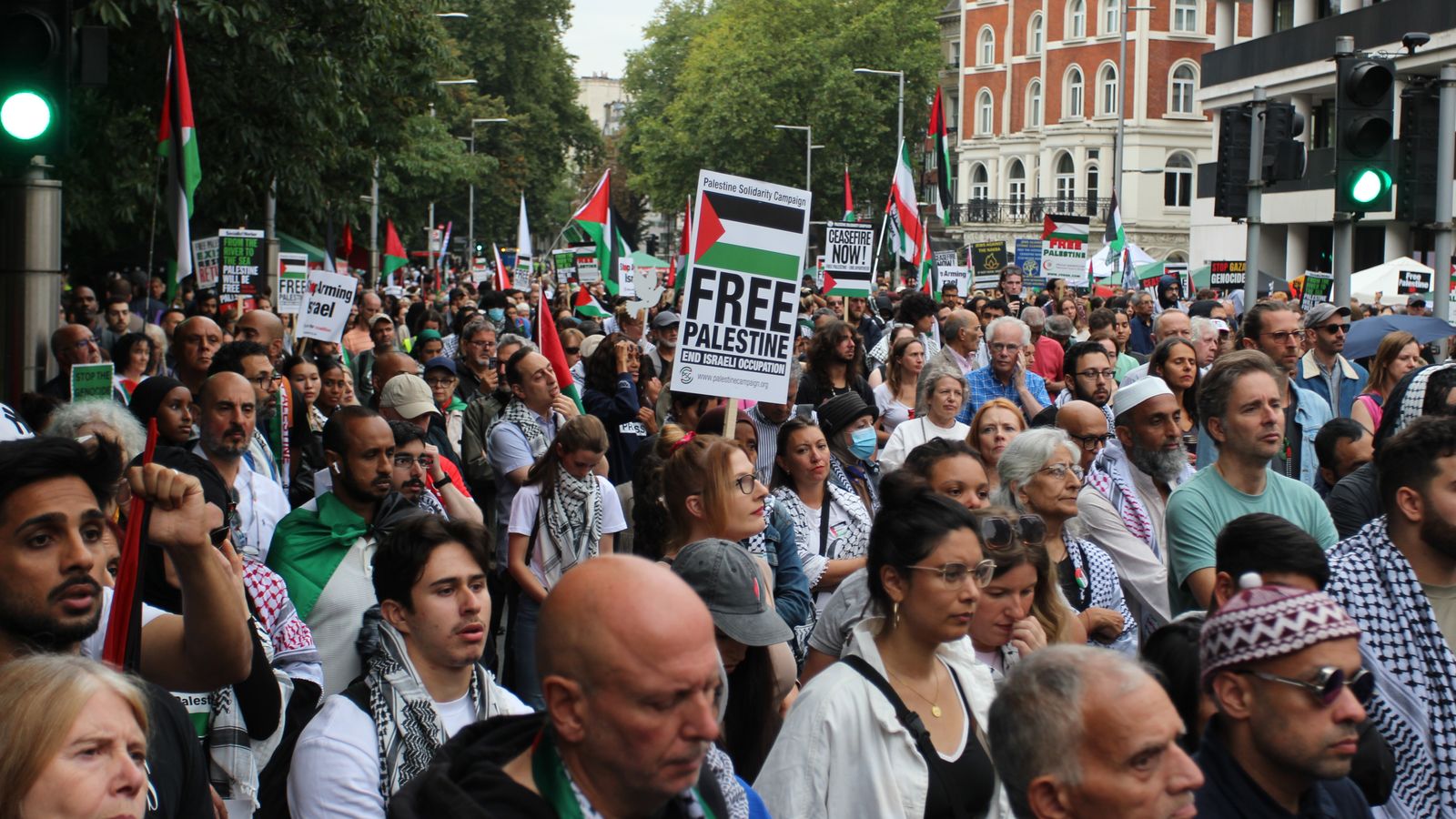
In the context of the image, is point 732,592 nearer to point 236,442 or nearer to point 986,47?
point 236,442

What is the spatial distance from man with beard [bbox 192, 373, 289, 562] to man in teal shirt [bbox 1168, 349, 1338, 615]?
3.37m

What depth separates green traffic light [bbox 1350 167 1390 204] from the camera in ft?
34.9

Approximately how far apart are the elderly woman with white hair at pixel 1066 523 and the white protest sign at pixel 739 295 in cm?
175

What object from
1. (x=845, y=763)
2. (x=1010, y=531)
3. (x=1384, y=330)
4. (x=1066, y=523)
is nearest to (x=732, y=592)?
(x=1010, y=531)

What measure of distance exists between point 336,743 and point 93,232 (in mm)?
23290

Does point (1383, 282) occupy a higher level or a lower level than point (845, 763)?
higher

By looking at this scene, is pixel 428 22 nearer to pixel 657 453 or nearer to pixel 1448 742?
pixel 657 453

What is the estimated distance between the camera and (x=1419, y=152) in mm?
10695

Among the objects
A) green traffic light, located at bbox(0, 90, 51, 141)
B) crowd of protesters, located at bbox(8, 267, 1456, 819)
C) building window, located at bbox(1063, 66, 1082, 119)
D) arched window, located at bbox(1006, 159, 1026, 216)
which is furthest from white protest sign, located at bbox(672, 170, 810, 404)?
arched window, located at bbox(1006, 159, 1026, 216)

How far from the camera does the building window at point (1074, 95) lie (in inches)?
2739

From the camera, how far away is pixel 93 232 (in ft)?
83.7

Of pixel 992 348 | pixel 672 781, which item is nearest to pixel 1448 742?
pixel 672 781

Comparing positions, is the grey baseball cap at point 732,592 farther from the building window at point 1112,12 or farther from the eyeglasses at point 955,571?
the building window at point 1112,12

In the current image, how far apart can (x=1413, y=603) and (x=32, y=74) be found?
→ 16.4ft
